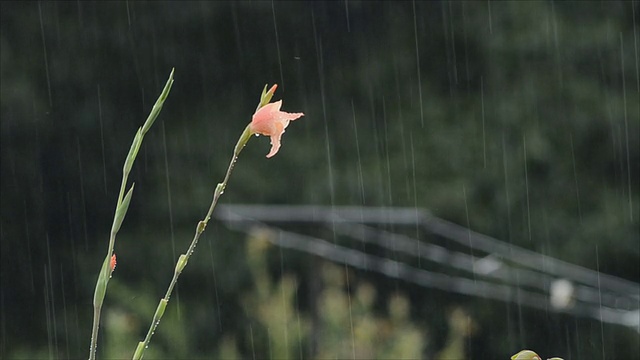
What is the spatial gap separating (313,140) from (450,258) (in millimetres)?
857

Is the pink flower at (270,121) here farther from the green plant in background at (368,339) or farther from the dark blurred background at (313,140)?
the dark blurred background at (313,140)

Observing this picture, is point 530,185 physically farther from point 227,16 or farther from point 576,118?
point 227,16

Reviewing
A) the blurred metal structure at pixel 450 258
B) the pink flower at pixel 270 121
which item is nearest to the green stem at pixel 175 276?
the pink flower at pixel 270 121

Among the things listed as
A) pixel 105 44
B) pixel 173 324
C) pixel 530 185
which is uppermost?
pixel 105 44

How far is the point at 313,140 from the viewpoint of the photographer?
5.64 meters

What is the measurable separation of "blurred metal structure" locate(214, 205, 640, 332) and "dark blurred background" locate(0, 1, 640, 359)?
0.22 feet

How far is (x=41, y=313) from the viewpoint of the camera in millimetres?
5684

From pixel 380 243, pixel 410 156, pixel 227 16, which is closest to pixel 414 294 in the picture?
pixel 380 243

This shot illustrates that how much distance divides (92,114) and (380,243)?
149cm

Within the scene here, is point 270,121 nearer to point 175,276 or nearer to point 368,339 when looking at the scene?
point 175,276

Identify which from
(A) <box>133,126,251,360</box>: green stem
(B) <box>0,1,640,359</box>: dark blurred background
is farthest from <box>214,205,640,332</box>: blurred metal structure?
(A) <box>133,126,251,360</box>: green stem

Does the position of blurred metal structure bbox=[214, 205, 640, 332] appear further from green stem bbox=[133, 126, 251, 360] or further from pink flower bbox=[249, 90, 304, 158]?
green stem bbox=[133, 126, 251, 360]

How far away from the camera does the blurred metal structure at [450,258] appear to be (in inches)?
211

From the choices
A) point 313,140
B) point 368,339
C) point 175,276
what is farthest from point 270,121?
point 313,140
